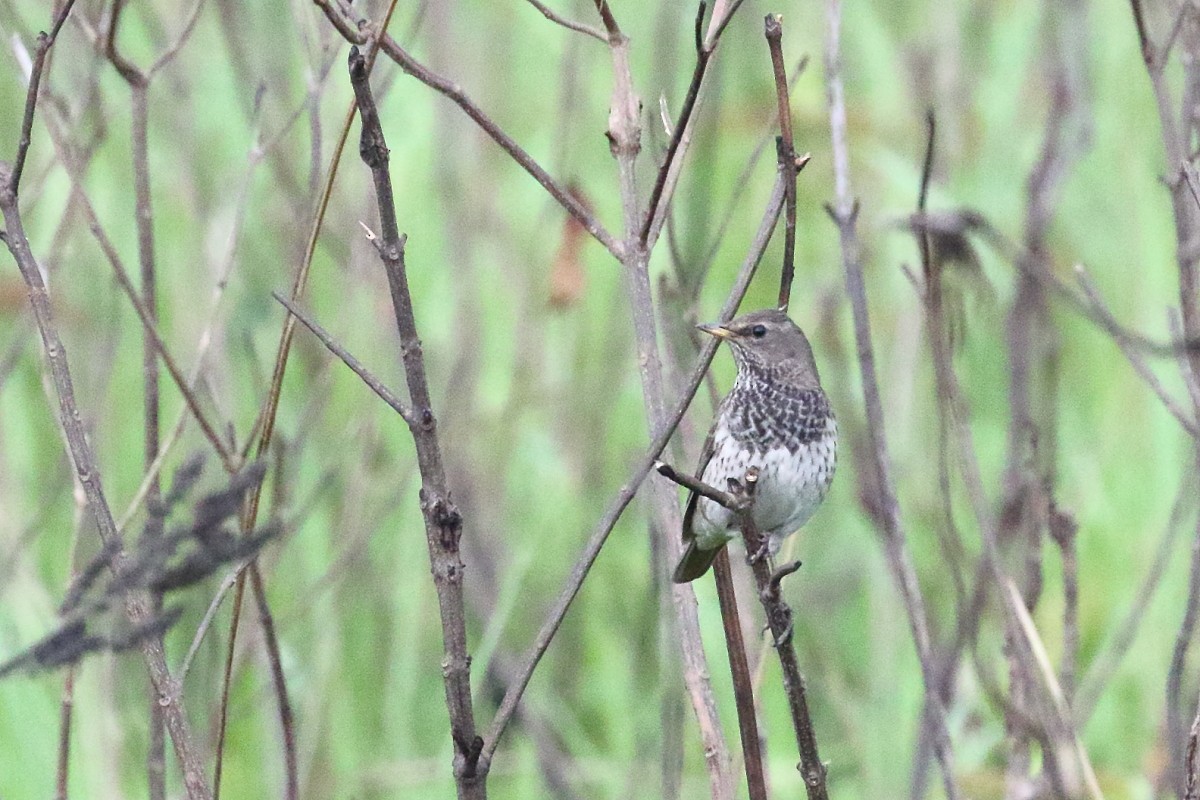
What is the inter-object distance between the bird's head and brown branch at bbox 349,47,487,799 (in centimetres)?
170

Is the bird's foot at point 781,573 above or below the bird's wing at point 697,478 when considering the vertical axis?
below

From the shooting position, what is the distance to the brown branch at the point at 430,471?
1722 millimetres

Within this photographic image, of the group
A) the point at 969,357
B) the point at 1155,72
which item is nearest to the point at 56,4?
the point at 1155,72

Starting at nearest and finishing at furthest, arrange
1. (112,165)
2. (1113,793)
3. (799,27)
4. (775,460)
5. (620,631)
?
(775,460) < (1113,793) < (620,631) < (112,165) < (799,27)

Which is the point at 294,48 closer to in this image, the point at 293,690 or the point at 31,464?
the point at 31,464

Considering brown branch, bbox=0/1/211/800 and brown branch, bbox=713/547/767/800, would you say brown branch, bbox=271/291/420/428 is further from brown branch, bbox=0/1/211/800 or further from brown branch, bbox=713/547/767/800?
brown branch, bbox=713/547/767/800

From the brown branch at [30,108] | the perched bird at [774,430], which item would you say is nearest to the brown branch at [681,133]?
the brown branch at [30,108]

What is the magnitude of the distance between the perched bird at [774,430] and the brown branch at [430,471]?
141cm

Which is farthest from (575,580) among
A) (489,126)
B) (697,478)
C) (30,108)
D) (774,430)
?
(774,430)

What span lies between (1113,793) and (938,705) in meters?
1.53

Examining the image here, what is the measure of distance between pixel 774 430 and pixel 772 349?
7.3 inches

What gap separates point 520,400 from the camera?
5.02 metres

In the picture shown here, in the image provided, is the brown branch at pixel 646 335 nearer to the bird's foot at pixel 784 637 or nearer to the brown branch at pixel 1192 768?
the bird's foot at pixel 784 637

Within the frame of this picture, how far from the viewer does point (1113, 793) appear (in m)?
4.15
